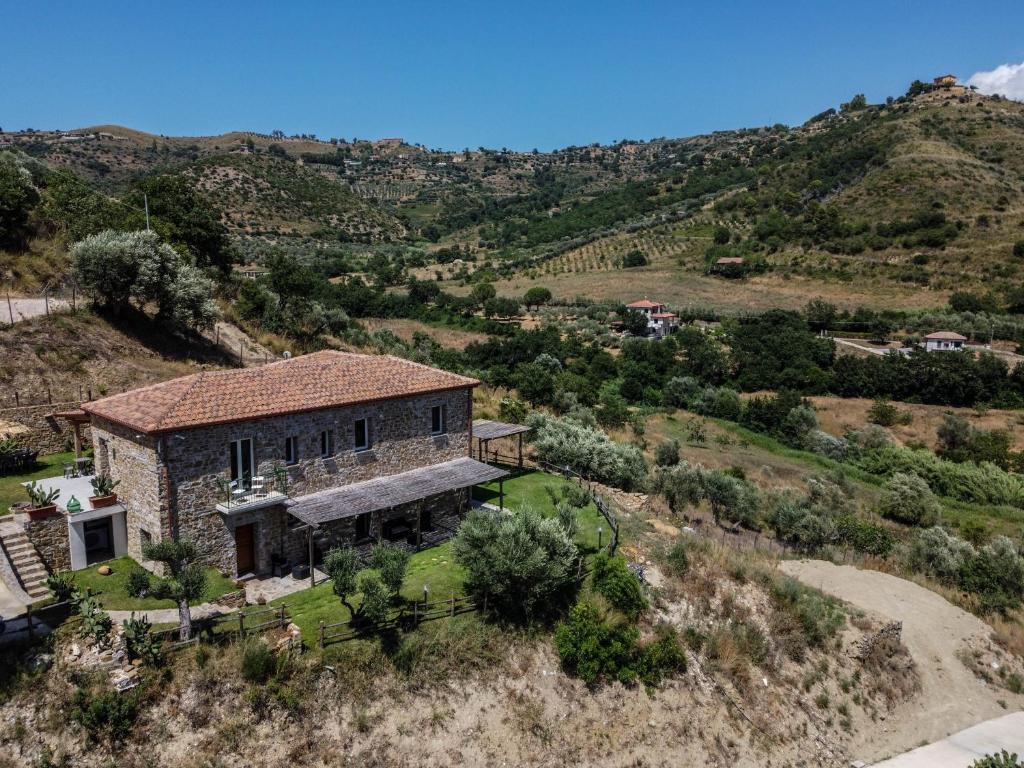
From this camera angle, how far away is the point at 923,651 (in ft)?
62.8

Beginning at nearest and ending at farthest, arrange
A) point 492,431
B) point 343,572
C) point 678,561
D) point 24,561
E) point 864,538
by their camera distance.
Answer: point 343,572 < point 24,561 < point 678,561 < point 492,431 < point 864,538

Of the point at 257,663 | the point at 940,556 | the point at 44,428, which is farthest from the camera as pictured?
the point at 940,556

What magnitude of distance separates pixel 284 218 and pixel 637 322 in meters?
57.5

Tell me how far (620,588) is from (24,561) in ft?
44.6

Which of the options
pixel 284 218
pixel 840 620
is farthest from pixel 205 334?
pixel 284 218

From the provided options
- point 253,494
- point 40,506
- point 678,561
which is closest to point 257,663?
point 253,494

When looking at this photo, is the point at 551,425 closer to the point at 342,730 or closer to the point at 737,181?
the point at 342,730

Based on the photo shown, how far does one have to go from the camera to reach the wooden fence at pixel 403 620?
540 inches

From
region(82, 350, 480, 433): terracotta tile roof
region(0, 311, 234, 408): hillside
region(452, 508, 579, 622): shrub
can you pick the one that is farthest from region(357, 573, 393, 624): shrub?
region(0, 311, 234, 408): hillside

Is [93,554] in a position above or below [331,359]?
below

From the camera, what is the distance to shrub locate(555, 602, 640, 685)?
49.5 feet

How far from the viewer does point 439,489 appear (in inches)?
712

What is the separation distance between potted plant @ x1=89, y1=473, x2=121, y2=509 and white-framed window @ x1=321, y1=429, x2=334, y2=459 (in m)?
4.91

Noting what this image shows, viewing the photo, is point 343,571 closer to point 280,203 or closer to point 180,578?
point 180,578
